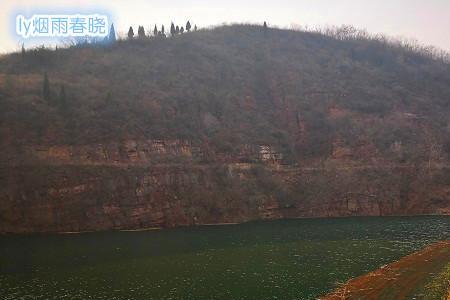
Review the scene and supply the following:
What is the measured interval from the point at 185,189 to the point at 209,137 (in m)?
14.4

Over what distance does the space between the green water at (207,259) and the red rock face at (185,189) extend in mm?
4244

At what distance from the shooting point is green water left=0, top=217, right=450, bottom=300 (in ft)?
103

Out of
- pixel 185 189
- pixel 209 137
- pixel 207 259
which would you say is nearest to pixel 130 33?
pixel 209 137

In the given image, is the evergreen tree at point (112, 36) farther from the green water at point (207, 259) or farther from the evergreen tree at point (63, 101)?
the green water at point (207, 259)

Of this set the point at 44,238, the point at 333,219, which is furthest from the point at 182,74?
the point at 44,238

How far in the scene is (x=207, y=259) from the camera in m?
41.1

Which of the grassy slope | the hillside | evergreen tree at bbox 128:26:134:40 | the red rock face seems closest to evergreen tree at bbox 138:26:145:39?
evergreen tree at bbox 128:26:134:40

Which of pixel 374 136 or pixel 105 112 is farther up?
pixel 105 112

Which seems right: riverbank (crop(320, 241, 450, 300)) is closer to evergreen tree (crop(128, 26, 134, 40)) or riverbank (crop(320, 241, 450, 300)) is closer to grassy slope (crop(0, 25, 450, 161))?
grassy slope (crop(0, 25, 450, 161))

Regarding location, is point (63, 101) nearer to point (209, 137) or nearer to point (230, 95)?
point (209, 137)

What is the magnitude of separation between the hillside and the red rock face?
0.59ft

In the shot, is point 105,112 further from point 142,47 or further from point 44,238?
point 142,47

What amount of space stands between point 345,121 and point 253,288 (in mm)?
61479

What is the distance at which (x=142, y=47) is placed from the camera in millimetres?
105312
